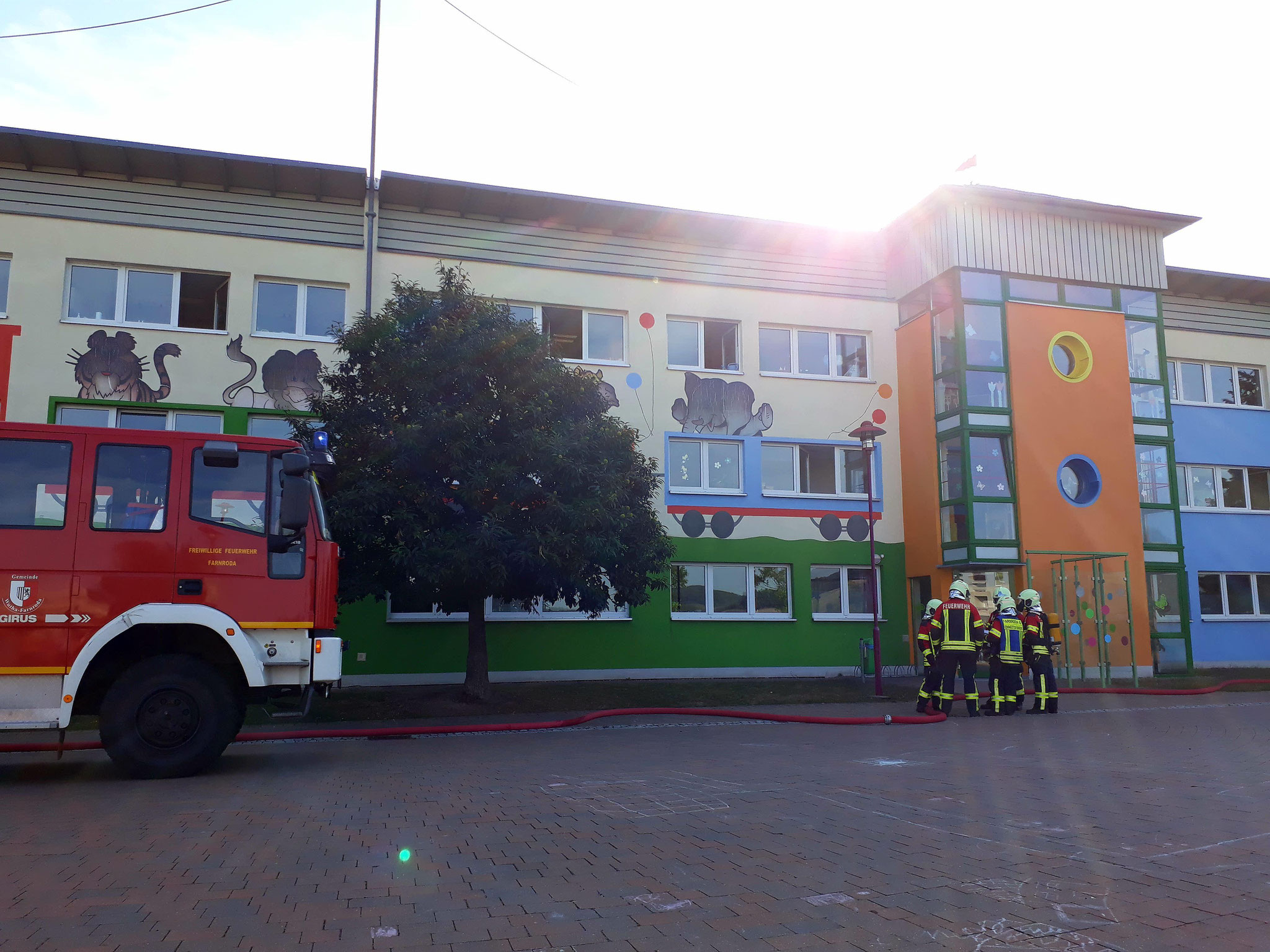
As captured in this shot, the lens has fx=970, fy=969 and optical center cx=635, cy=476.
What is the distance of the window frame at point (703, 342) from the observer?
23.3 metres

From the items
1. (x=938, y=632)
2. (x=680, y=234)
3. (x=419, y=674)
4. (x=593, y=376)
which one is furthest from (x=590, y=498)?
(x=680, y=234)

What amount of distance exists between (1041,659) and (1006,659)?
0.81 m

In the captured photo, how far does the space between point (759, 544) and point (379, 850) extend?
1763 centimetres

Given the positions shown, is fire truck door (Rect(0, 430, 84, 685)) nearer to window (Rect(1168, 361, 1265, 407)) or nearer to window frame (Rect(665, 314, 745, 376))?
window frame (Rect(665, 314, 745, 376))

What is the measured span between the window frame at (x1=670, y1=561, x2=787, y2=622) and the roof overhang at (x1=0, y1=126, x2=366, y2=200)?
1130 centimetres

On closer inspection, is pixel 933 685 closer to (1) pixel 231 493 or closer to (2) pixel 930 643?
(2) pixel 930 643

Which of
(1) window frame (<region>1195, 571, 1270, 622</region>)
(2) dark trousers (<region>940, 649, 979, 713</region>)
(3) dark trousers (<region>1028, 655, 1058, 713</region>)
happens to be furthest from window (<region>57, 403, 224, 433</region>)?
(1) window frame (<region>1195, 571, 1270, 622</region>)

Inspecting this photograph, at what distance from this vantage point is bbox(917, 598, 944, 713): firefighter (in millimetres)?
15195

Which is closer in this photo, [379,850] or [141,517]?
[379,850]

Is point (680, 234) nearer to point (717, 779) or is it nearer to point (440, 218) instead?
point (440, 218)

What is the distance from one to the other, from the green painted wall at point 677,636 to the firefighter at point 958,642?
7.77 m

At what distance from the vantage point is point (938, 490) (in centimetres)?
2334

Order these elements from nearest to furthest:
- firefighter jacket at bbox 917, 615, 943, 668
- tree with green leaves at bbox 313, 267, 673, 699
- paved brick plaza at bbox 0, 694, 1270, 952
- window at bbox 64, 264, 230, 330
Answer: paved brick plaza at bbox 0, 694, 1270, 952
tree with green leaves at bbox 313, 267, 673, 699
firefighter jacket at bbox 917, 615, 943, 668
window at bbox 64, 264, 230, 330

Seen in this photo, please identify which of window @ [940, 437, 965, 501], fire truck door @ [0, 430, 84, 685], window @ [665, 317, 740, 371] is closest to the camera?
fire truck door @ [0, 430, 84, 685]
